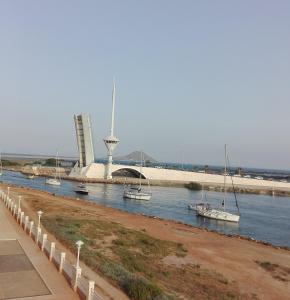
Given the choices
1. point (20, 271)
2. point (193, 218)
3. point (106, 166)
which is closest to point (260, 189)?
point (106, 166)

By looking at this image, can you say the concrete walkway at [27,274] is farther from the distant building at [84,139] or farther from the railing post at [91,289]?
the distant building at [84,139]

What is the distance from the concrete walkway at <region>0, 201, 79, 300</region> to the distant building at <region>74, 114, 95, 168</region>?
122 m

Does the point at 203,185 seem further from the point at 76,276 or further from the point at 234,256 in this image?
the point at 76,276

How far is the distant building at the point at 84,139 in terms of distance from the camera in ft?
473

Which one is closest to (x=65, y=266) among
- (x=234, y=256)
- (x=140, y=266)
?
(x=140, y=266)

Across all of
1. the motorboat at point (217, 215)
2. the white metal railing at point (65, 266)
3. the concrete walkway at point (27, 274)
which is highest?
the white metal railing at point (65, 266)

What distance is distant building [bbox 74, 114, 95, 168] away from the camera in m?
144

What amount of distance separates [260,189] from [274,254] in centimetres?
11463

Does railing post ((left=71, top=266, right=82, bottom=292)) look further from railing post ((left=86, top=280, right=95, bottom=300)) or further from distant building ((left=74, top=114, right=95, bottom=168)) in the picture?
distant building ((left=74, top=114, right=95, bottom=168))

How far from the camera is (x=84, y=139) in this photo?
14850cm

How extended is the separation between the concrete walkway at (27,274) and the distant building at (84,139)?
122268 millimetres

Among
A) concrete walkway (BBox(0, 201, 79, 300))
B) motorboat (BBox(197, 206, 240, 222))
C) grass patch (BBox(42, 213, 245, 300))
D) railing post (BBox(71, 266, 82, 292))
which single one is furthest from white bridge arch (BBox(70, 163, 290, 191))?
railing post (BBox(71, 266, 82, 292))

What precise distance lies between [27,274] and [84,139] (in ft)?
438

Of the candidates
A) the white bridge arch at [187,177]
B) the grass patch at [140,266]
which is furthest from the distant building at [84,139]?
the grass patch at [140,266]
